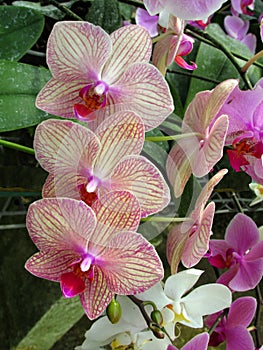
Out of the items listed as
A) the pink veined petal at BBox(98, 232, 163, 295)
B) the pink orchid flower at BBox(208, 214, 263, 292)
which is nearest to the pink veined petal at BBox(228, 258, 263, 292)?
the pink orchid flower at BBox(208, 214, 263, 292)

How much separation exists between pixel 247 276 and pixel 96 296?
0.80ft

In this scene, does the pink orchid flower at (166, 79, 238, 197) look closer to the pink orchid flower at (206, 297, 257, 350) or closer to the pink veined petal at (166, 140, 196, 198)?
the pink veined petal at (166, 140, 196, 198)

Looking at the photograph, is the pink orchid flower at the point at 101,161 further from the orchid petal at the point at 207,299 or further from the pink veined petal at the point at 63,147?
the orchid petal at the point at 207,299

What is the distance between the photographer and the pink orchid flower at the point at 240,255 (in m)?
0.63

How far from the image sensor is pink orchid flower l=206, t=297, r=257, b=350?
0.64 metres

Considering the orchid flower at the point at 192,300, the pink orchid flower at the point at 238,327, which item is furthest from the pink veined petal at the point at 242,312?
the orchid flower at the point at 192,300

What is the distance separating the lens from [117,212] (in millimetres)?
407

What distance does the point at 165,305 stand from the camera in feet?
1.79

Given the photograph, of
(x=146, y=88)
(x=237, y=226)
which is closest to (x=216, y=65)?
(x=237, y=226)

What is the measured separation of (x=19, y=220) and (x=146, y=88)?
0.57 meters

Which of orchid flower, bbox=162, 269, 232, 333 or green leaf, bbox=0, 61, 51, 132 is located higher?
green leaf, bbox=0, 61, 51, 132

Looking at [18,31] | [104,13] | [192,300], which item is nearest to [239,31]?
[104,13]

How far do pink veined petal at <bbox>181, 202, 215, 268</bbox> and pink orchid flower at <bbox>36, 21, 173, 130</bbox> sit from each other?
0.27 feet

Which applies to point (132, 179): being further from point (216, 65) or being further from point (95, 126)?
point (216, 65)
